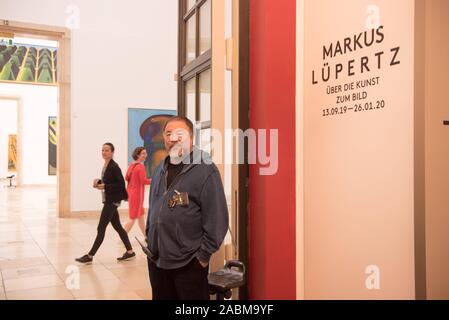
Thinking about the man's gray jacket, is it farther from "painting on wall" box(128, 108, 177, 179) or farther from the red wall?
"painting on wall" box(128, 108, 177, 179)

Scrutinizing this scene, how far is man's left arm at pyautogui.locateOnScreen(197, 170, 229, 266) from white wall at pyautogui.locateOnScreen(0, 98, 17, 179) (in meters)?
21.7

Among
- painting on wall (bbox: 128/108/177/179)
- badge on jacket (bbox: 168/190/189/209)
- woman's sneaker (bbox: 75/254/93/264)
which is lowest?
woman's sneaker (bbox: 75/254/93/264)

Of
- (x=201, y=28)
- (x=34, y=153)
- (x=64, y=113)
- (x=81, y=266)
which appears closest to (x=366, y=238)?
(x=201, y=28)

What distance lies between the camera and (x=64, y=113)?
9.51 m

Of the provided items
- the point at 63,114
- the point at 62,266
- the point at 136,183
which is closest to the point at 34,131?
the point at 63,114

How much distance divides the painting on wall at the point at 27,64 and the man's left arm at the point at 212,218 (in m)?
17.2

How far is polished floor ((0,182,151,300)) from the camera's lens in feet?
14.0

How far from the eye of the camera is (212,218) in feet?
7.80

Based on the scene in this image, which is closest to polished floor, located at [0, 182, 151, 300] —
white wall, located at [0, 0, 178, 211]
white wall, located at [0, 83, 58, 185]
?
white wall, located at [0, 0, 178, 211]

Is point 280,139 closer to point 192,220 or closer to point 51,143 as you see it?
point 192,220

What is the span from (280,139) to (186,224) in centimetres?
82

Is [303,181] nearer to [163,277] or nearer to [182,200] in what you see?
[182,200]

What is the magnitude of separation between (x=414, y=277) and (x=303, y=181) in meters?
0.91

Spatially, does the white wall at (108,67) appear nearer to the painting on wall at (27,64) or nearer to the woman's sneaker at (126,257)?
the woman's sneaker at (126,257)
